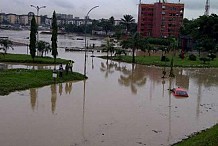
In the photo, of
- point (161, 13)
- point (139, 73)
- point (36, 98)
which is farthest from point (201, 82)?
point (161, 13)

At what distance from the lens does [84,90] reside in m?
27.8

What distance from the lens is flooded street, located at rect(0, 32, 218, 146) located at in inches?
619

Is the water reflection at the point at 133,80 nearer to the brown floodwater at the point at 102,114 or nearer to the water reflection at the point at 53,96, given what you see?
the brown floodwater at the point at 102,114

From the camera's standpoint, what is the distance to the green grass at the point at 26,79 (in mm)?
25739

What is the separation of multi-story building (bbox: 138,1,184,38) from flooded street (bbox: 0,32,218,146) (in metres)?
84.2

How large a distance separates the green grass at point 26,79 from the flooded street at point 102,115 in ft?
2.56

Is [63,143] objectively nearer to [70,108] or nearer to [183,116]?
[70,108]

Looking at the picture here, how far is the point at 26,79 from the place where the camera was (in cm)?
2894

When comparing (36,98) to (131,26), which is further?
(131,26)

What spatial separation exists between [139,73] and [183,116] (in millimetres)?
21130

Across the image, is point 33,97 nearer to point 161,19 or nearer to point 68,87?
point 68,87

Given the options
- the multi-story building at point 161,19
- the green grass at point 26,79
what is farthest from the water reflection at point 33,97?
the multi-story building at point 161,19

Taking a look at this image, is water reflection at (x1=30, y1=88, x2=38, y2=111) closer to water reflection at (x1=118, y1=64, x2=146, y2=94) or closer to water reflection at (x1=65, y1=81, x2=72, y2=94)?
water reflection at (x1=65, y1=81, x2=72, y2=94)

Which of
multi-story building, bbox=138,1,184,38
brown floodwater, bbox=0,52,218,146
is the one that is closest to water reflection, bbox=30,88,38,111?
brown floodwater, bbox=0,52,218,146
